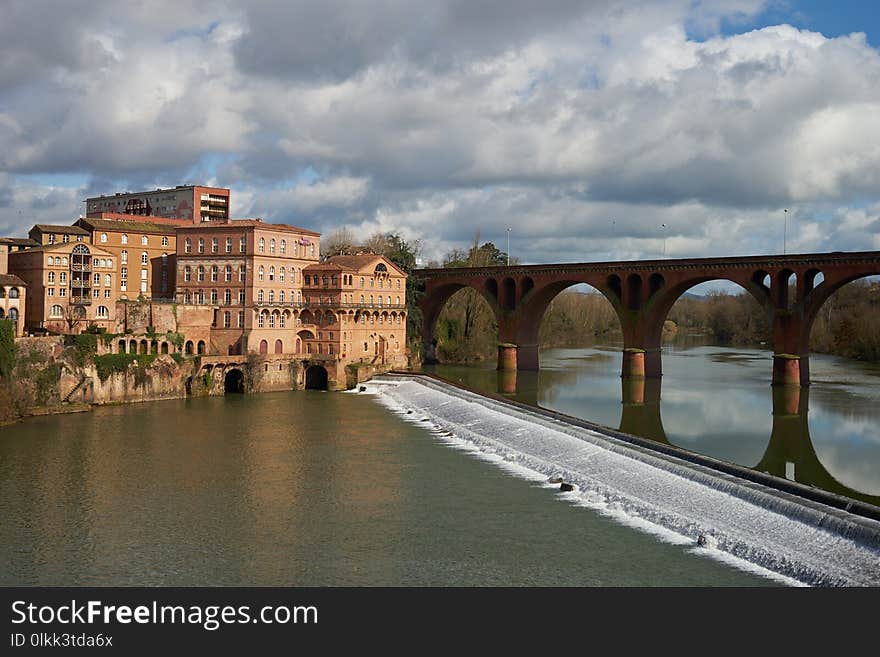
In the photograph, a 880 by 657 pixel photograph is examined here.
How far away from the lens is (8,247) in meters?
68.4

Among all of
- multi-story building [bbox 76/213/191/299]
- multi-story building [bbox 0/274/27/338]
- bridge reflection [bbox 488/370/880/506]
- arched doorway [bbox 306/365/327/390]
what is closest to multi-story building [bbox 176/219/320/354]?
arched doorway [bbox 306/365/327/390]

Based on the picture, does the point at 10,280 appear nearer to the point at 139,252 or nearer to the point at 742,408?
the point at 139,252

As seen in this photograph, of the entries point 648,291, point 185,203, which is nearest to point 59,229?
point 185,203

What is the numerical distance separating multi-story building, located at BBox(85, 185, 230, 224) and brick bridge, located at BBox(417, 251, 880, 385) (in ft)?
92.1

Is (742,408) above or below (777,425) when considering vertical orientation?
above

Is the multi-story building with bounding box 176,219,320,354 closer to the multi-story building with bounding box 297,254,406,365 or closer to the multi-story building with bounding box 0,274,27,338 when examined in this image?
the multi-story building with bounding box 297,254,406,365

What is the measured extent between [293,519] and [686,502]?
13.7 metres

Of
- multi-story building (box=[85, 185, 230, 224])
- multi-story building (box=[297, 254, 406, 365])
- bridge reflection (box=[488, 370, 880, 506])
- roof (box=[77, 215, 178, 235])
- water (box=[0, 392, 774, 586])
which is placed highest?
multi-story building (box=[85, 185, 230, 224])

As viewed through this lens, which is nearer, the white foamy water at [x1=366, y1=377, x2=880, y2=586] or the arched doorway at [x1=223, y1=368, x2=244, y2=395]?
the white foamy water at [x1=366, y1=377, x2=880, y2=586]

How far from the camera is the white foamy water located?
25016mm

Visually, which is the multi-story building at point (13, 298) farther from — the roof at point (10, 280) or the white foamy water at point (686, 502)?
the white foamy water at point (686, 502)

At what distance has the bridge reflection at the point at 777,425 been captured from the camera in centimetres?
3859

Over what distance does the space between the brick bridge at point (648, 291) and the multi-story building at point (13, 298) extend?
41.7 m
